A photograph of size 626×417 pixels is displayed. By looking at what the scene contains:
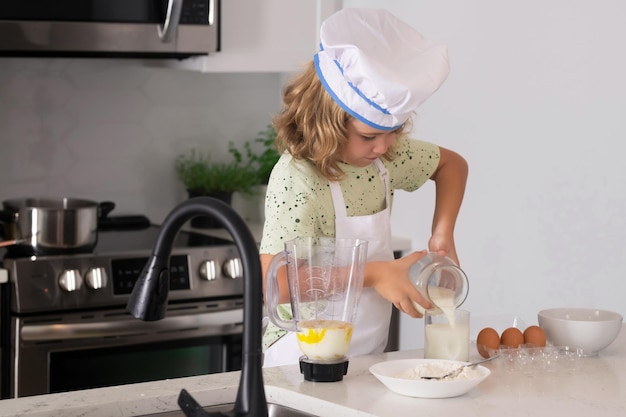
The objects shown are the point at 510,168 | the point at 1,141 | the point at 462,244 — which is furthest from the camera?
the point at 1,141

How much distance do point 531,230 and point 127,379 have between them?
1.18 m

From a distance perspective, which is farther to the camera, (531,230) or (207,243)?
(207,243)

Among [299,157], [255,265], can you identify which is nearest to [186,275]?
[299,157]

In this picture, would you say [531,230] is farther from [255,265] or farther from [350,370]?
[255,265]

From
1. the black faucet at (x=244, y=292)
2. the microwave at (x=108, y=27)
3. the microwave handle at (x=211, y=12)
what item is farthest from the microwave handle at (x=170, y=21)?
the black faucet at (x=244, y=292)

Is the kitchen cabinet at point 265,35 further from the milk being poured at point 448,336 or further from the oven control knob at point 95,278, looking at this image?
the milk being poured at point 448,336

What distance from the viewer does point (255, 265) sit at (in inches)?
43.5

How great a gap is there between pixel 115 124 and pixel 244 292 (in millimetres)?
2308

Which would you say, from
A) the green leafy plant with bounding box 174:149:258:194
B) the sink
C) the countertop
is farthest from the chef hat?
the green leafy plant with bounding box 174:149:258:194

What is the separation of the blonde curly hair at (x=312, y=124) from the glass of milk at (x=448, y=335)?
407mm

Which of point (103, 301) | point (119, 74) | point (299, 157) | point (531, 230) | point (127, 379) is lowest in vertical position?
point (127, 379)

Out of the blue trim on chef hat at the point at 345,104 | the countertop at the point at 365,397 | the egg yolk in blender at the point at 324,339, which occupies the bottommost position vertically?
the countertop at the point at 365,397

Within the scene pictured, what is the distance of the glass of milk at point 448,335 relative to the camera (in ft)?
5.42

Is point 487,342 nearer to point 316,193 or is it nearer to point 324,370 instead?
point 324,370
